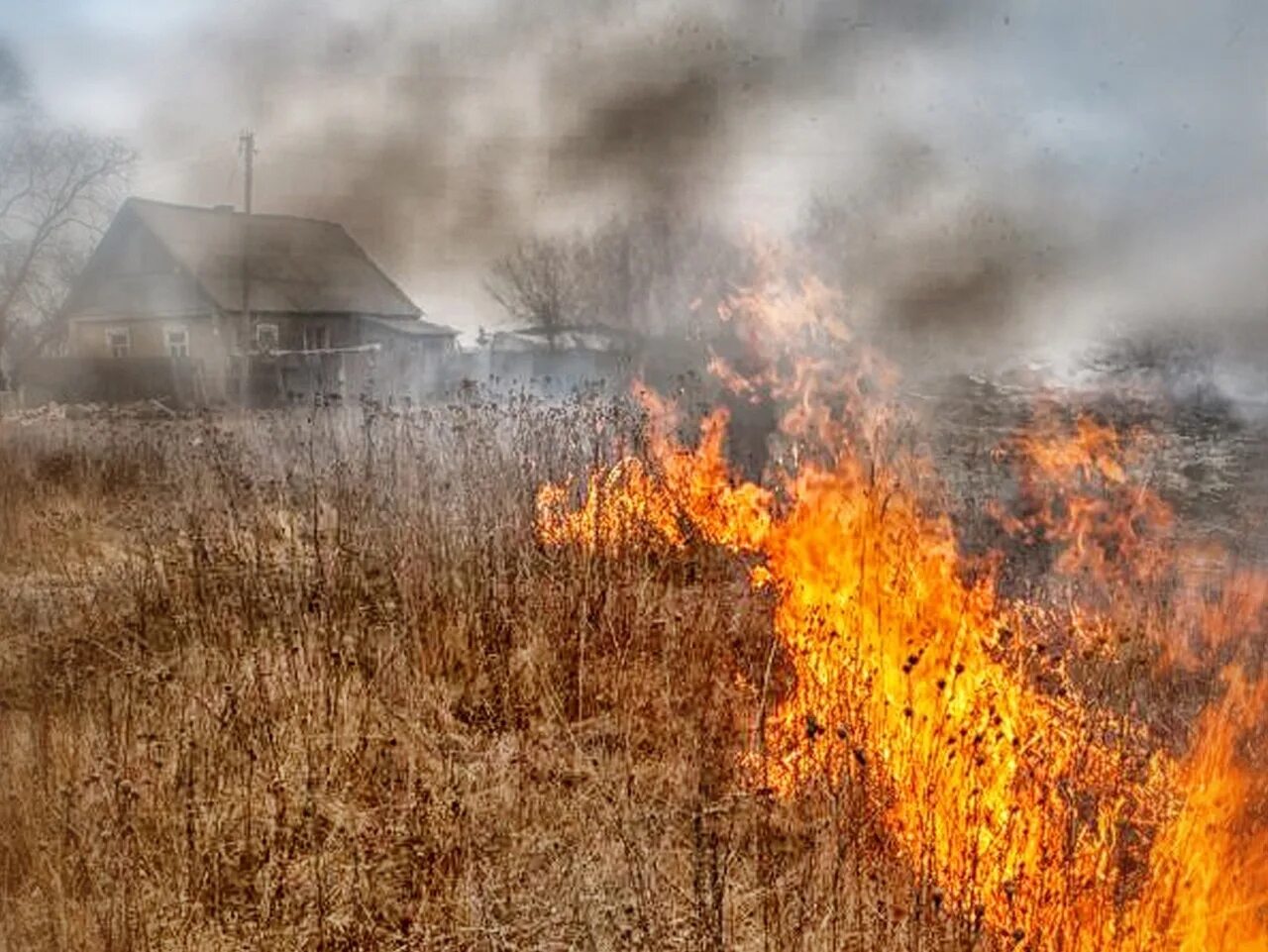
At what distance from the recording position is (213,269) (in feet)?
73.6

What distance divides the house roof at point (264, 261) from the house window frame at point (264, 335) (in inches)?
16.4

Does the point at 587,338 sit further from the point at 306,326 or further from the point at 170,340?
the point at 170,340

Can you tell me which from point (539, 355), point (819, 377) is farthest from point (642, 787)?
point (539, 355)

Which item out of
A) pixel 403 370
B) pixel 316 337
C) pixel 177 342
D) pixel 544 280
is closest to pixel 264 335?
pixel 316 337

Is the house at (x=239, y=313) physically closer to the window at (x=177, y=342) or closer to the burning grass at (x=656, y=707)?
the window at (x=177, y=342)

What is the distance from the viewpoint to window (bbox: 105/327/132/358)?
29.7 metres

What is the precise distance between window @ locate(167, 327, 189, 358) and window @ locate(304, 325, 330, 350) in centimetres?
552

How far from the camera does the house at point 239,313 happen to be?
737 inches

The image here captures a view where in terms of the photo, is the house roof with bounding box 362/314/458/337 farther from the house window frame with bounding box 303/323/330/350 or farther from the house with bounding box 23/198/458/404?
the house window frame with bounding box 303/323/330/350

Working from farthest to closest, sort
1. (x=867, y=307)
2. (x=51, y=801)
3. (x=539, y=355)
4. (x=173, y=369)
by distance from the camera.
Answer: (x=173, y=369) → (x=539, y=355) → (x=867, y=307) → (x=51, y=801)

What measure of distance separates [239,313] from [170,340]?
743 cm

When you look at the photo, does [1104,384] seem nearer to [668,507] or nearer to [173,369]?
[668,507]

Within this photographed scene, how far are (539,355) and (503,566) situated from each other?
12839mm

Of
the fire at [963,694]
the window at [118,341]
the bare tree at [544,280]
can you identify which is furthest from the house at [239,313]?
the fire at [963,694]
